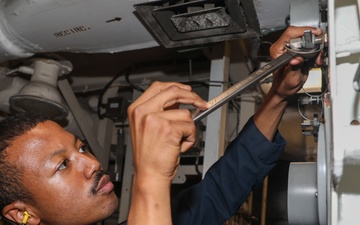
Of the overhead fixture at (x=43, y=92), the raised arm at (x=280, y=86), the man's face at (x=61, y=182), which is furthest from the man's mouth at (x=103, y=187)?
the overhead fixture at (x=43, y=92)

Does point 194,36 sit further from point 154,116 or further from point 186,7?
point 154,116

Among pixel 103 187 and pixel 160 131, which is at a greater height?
pixel 160 131

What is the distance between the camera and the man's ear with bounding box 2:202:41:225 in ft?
3.93

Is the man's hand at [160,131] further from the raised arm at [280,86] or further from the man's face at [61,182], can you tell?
the man's face at [61,182]

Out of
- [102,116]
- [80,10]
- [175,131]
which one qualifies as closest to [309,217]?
[175,131]

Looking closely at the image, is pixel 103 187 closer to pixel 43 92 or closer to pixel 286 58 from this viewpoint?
pixel 286 58

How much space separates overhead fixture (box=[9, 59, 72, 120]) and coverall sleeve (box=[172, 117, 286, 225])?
0.88 meters

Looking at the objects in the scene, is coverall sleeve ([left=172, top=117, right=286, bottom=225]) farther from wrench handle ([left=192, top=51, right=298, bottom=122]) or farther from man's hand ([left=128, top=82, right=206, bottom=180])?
man's hand ([left=128, top=82, right=206, bottom=180])

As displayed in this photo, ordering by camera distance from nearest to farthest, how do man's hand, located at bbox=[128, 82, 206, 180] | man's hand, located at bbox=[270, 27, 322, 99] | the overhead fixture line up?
man's hand, located at bbox=[128, 82, 206, 180], man's hand, located at bbox=[270, 27, 322, 99], the overhead fixture

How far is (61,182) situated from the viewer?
116cm

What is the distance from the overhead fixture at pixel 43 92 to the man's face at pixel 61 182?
0.68m

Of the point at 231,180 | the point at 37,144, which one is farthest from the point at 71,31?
the point at 231,180

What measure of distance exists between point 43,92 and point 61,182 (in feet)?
2.69

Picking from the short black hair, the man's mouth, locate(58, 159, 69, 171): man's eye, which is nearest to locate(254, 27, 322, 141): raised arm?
the man's mouth
